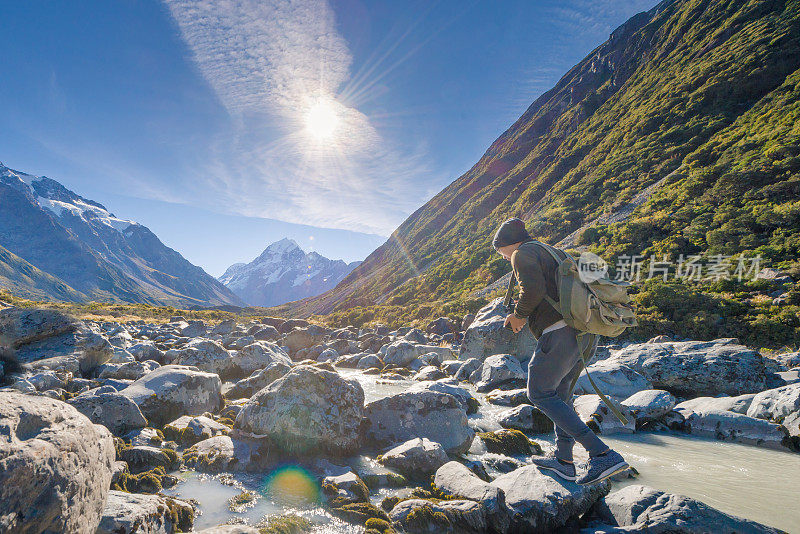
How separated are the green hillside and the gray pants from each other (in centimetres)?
1914

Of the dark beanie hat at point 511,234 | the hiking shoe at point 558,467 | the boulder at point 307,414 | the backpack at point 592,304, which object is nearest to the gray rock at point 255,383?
the boulder at point 307,414

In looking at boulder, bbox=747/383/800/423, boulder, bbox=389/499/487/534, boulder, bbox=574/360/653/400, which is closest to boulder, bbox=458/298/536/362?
boulder, bbox=574/360/653/400

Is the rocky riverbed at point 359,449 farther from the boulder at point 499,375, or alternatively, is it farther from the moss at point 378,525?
the boulder at point 499,375

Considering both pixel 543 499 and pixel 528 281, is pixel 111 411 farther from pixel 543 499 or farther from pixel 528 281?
pixel 528 281

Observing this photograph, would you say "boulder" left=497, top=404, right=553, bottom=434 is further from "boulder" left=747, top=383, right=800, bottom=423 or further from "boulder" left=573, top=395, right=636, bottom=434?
"boulder" left=747, top=383, right=800, bottom=423

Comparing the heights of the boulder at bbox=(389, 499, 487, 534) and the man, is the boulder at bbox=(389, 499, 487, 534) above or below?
below

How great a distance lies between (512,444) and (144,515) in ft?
22.7

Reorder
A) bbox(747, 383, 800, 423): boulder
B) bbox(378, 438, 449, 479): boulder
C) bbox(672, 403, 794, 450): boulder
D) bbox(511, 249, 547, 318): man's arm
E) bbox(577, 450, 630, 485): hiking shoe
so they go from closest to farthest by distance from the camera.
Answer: bbox(577, 450, 630, 485): hiking shoe → bbox(511, 249, 547, 318): man's arm → bbox(378, 438, 449, 479): boulder → bbox(672, 403, 794, 450): boulder → bbox(747, 383, 800, 423): boulder

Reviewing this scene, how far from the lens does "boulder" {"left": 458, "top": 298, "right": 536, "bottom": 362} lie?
1803cm

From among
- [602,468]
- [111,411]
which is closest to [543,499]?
[602,468]

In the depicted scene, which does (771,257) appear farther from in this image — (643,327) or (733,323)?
(643,327)

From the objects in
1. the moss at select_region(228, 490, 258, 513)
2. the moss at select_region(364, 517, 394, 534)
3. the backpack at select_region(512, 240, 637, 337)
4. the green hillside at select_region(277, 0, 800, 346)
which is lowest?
the moss at select_region(228, 490, 258, 513)

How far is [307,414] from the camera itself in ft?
24.1

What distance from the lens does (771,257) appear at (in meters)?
20.8
